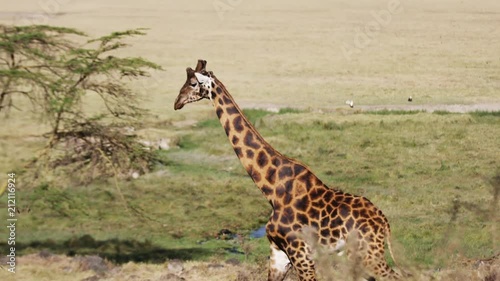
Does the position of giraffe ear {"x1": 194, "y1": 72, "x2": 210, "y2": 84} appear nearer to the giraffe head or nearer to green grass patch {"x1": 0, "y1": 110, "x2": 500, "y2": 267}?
the giraffe head

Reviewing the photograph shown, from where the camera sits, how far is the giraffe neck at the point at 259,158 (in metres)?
10.1

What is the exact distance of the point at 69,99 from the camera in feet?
64.6

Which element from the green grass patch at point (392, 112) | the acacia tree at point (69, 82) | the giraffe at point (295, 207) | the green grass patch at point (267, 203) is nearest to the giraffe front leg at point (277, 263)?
the giraffe at point (295, 207)

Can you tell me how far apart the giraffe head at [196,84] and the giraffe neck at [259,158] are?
110 millimetres

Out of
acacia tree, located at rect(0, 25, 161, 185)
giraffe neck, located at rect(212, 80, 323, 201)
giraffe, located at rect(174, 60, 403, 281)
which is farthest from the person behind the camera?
acacia tree, located at rect(0, 25, 161, 185)

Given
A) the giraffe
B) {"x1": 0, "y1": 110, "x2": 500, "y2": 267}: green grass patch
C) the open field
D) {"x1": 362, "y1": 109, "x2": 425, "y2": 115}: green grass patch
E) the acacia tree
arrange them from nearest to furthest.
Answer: the giraffe → the acacia tree → the open field → {"x1": 0, "y1": 110, "x2": 500, "y2": 267}: green grass patch → {"x1": 362, "y1": 109, "x2": 425, "y2": 115}: green grass patch

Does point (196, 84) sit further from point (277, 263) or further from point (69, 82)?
point (69, 82)

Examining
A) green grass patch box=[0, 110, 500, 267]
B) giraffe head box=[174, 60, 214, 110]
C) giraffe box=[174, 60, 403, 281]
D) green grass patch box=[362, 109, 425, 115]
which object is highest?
giraffe head box=[174, 60, 214, 110]

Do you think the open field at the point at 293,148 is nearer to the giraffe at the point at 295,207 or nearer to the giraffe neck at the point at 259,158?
the giraffe at the point at 295,207

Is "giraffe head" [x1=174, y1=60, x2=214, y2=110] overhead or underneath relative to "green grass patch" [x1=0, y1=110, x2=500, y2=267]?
overhead

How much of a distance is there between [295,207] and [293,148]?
68.0ft

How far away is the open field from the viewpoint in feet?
65.8

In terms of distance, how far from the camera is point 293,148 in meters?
30.8

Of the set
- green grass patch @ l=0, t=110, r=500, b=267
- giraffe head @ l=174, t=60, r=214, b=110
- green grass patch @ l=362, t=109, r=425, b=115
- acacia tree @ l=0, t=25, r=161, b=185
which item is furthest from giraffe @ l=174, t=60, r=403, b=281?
green grass patch @ l=362, t=109, r=425, b=115
